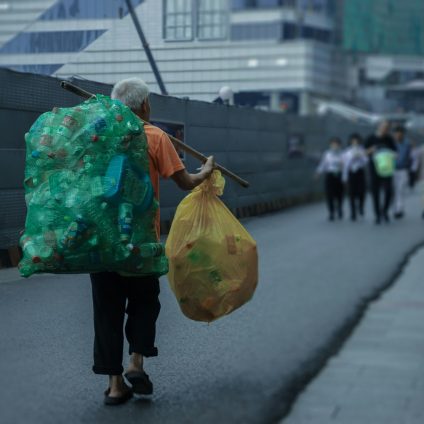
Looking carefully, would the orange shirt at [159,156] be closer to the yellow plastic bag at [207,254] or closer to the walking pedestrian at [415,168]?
the yellow plastic bag at [207,254]

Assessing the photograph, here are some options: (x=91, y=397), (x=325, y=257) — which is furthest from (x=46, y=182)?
(x=325, y=257)

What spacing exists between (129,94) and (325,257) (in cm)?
1077

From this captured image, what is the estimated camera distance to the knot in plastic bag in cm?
550

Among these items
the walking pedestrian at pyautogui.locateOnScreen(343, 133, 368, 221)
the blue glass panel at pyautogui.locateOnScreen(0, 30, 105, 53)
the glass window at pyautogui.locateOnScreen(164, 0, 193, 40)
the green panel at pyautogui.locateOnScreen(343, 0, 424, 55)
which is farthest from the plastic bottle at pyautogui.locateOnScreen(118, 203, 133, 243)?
the green panel at pyautogui.locateOnScreen(343, 0, 424, 55)

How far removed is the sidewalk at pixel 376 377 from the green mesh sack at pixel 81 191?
8.26ft

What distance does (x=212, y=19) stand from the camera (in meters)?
6.82

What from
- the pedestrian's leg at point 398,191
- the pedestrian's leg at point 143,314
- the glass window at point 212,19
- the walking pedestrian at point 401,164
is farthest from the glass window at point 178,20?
the pedestrian's leg at point 398,191

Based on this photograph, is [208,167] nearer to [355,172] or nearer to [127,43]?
[127,43]

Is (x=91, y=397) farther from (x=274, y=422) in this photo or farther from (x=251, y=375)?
(x=251, y=375)

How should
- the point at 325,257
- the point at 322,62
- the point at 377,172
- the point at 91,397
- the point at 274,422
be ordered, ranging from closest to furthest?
the point at 91,397 → the point at 274,422 → the point at 325,257 → the point at 377,172 → the point at 322,62

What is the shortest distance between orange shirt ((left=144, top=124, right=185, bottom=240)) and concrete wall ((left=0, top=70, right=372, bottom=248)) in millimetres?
568

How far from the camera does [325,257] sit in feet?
51.2

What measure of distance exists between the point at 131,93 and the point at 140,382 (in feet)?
4.37

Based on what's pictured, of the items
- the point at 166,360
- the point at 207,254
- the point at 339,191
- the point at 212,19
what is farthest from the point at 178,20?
the point at 339,191
